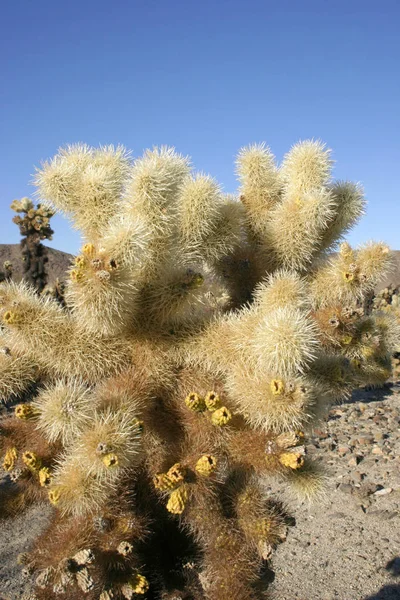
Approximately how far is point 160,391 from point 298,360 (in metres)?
0.63

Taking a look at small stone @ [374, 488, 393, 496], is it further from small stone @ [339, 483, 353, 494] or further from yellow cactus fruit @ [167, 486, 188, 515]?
yellow cactus fruit @ [167, 486, 188, 515]

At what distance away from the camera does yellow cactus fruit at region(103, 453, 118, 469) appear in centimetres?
155

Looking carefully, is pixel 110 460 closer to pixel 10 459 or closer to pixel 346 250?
pixel 10 459

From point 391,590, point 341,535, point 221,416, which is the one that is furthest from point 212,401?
point 341,535

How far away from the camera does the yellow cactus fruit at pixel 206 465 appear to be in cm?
170

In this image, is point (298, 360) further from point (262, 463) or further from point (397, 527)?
point (397, 527)

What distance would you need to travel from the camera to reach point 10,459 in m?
1.85

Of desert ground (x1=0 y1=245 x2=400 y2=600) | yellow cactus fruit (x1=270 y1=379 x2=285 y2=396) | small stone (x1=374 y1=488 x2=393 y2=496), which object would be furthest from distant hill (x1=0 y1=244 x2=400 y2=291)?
yellow cactus fruit (x1=270 y1=379 x2=285 y2=396)

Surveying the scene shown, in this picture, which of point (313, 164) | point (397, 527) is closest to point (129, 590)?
point (313, 164)

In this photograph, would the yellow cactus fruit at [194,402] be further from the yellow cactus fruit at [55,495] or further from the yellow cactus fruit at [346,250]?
the yellow cactus fruit at [346,250]

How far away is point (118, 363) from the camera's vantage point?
2008 mm

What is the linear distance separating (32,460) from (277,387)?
881 millimetres

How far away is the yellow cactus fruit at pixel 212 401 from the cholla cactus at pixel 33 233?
613cm

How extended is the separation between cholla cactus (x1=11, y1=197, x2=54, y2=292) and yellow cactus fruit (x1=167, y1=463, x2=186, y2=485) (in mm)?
6169
